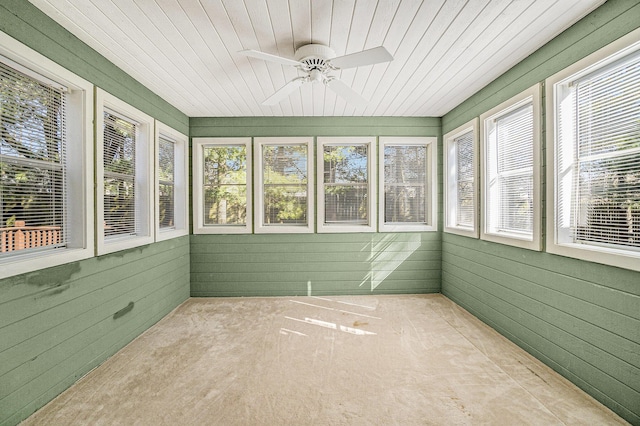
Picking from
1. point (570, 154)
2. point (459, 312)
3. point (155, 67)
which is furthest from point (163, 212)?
point (570, 154)

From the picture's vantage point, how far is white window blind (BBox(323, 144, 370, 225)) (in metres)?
4.32

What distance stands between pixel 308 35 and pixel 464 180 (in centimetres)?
279

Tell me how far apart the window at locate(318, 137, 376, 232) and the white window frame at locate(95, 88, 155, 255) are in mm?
2272

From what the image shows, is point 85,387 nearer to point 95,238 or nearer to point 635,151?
point 95,238

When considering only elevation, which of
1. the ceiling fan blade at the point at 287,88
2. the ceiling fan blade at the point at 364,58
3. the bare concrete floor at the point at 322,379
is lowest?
the bare concrete floor at the point at 322,379

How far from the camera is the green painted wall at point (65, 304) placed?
1.76m

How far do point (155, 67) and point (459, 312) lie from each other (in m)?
4.38

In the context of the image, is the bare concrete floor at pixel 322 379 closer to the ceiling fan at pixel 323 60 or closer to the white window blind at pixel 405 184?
the white window blind at pixel 405 184

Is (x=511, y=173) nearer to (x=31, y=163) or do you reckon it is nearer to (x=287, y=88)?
(x=287, y=88)

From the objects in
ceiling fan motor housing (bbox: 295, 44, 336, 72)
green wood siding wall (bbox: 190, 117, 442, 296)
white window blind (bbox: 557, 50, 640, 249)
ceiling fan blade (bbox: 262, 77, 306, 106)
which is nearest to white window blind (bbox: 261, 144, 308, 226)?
green wood siding wall (bbox: 190, 117, 442, 296)

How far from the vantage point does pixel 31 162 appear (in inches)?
76.1

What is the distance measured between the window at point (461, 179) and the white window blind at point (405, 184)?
13.6 inches

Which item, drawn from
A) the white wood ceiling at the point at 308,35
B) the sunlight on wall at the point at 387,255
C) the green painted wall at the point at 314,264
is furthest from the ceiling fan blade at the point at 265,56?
the sunlight on wall at the point at 387,255

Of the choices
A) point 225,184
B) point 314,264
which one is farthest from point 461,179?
point 225,184
